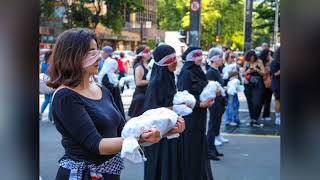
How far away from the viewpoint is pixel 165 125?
8.96ft

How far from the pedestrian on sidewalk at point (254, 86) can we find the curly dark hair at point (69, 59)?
994 centimetres

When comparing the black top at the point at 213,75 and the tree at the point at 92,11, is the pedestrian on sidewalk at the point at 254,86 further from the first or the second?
the tree at the point at 92,11

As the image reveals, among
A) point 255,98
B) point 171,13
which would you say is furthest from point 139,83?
point 171,13

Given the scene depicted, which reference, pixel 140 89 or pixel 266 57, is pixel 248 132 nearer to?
pixel 266 57

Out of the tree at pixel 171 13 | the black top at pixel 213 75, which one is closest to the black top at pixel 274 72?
the black top at pixel 213 75

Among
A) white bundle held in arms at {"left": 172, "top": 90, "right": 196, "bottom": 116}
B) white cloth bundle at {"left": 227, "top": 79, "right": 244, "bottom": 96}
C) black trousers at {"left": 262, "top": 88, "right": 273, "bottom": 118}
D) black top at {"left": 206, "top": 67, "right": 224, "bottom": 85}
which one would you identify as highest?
black top at {"left": 206, "top": 67, "right": 224, "bottom": 85}

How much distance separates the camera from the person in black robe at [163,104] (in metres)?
5.27

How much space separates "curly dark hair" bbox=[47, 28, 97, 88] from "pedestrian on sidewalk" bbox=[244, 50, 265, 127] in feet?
32.6

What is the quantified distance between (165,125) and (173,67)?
281 cm

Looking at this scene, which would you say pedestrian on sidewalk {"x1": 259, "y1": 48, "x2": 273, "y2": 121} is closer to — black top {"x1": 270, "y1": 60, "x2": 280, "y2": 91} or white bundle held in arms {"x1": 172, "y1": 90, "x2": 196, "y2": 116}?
black top {"x1": 270, "y1": 60, "x2": 280, "y2": 91}

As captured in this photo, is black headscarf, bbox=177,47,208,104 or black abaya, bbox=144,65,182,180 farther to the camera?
black headscarf, bbox=177,47,208,104

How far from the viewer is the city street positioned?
7496 millimetres

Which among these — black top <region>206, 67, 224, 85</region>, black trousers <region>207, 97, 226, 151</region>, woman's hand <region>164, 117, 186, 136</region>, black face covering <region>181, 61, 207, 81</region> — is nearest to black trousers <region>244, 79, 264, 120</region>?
black trousers <region>207, 97, 226, 151</region>
